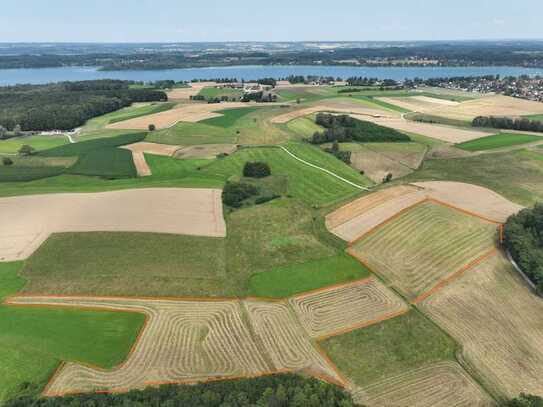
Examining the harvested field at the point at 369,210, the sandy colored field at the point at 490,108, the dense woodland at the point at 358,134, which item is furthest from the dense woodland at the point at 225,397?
the sandy colored field at the point at 490,108

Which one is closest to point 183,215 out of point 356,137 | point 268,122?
point 356,137

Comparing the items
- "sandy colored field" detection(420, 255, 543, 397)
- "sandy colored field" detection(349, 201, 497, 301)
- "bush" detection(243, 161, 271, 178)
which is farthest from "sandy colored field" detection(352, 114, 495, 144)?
"sandy colored field" detection(420, 255, 543, 397)

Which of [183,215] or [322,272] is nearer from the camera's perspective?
[322,272]

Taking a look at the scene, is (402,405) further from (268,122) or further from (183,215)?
(268,122)

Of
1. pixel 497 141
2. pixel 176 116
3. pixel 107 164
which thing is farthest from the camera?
pixel 176 116

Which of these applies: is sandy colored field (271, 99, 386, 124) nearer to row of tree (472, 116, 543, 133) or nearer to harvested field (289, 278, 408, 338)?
row of tree (472, 116, 543, 133)

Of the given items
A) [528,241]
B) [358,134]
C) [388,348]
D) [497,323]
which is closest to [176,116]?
[358,134]

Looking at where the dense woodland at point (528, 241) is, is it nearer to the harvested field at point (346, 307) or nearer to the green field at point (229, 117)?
the harvested field at point (346, 307)

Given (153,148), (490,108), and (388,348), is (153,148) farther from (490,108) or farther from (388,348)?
(490,108)
